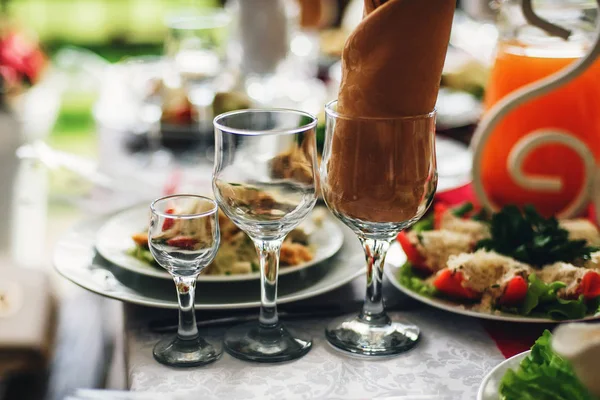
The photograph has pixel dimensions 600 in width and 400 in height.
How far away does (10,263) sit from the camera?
5.66 ft

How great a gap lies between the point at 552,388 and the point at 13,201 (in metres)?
1.76

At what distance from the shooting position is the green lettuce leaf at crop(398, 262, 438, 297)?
84cm

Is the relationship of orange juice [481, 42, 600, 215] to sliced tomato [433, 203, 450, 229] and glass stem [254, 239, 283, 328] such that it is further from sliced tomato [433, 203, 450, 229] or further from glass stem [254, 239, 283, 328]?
glass stem [254, 239, 283, 328]

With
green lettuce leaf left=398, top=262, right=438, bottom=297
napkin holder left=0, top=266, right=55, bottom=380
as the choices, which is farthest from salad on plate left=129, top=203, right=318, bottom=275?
napkin holder left=0, top=266, right=55, bottom=380

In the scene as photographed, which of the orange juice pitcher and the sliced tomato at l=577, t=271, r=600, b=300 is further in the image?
the orange juice pitcher

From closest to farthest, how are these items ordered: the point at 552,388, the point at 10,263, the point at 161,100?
the point at 552,388, the point at 161,100, the point at 10,263

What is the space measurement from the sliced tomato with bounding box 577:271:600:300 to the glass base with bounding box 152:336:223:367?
362 millimetres

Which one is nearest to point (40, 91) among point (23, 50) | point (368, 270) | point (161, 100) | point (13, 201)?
point (23, 50)

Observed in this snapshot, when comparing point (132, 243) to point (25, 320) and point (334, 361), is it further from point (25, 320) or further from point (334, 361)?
point (25, 320)

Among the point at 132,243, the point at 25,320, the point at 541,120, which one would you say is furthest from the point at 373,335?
the point at 25,320

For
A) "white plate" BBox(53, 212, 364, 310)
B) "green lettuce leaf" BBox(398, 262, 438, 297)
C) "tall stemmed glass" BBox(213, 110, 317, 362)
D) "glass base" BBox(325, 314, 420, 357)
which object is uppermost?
"tall stemmed glass" BBox(213, 110, 317, 362)

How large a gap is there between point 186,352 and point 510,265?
338mm

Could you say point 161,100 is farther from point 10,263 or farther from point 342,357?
point 342,357

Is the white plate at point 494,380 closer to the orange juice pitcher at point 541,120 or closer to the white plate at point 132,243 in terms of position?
the white plate at point 132,243
